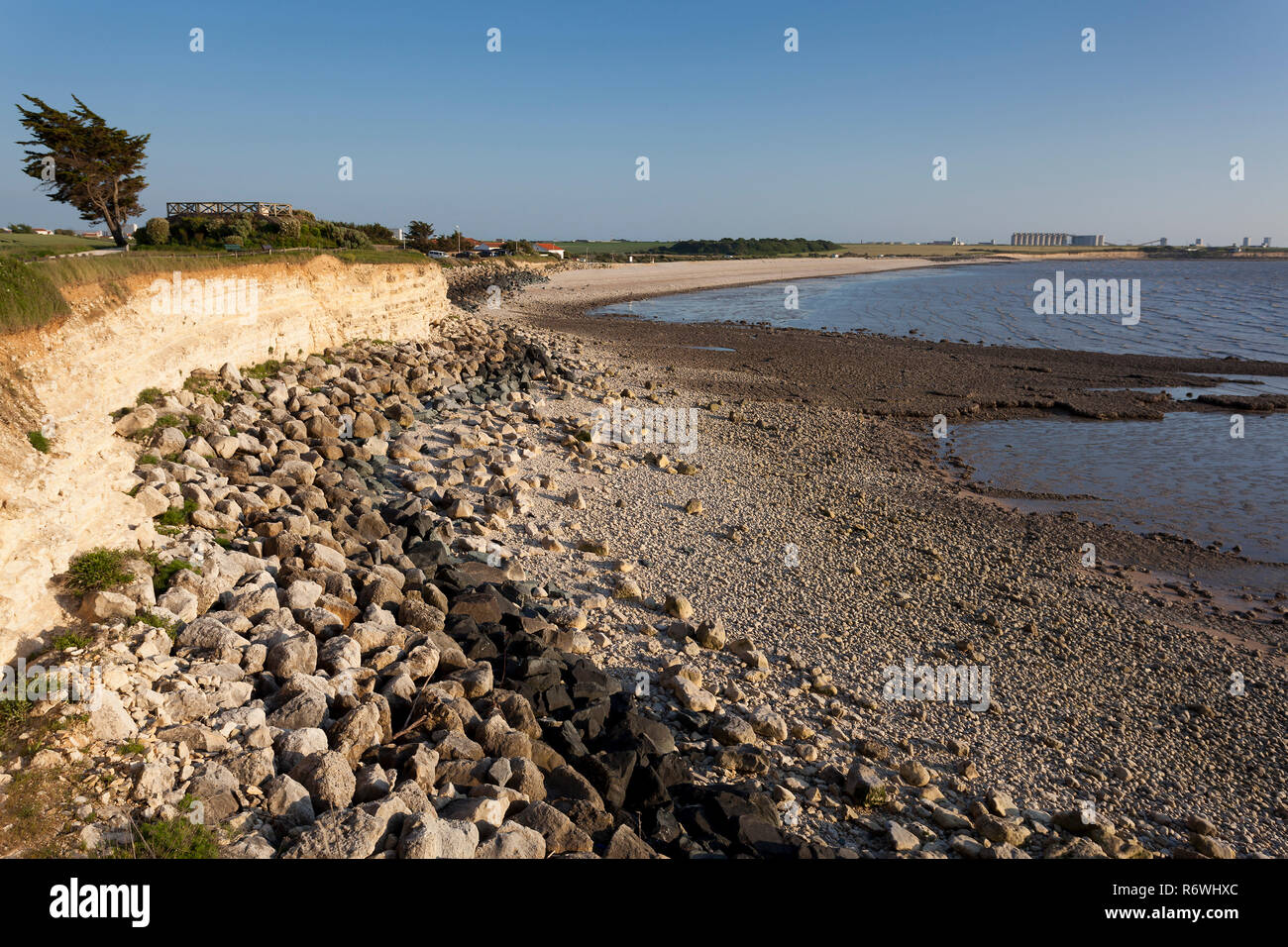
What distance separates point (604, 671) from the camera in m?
9.39

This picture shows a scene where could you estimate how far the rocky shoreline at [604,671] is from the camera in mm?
5828

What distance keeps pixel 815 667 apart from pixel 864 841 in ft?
10.4

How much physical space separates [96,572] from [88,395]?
4.31 m

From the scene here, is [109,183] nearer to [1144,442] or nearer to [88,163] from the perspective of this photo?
[88,163]

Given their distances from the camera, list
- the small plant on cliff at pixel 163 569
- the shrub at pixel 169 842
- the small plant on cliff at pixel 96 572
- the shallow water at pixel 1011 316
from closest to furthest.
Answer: the shrub at pixel 169 842 < the small plant on cliff at pixel 96 572 < the small plant on cliff at pixel 163 569 < the shallow water at pixel 1011 316

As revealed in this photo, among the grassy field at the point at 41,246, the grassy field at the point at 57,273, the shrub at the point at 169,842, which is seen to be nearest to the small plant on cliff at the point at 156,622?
the shrub at the point at 169,842

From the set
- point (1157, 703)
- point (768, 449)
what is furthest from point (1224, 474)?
point (1157, 703)

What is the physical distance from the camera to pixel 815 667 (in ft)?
32.4

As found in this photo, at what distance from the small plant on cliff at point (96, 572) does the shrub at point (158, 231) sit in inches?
693

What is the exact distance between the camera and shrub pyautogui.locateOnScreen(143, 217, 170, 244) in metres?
21.4

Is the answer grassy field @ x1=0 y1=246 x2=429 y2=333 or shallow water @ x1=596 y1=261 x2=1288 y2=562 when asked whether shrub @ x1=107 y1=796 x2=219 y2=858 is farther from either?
shallow water @ x1=596 y1=261 x2=1288 y2=562

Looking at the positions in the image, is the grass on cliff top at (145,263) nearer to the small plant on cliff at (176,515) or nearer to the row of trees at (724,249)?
the small plant on cliff at (176,515)
